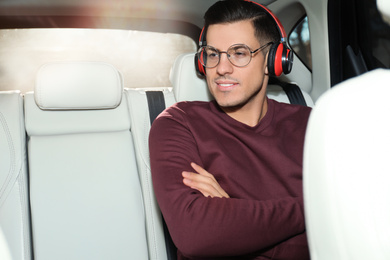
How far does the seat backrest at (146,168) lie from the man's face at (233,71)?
344 mm

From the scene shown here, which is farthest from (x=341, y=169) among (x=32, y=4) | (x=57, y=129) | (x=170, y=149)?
(x=32, y=4)

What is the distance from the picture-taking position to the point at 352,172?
51 cm

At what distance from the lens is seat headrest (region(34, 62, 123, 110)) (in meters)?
1.64

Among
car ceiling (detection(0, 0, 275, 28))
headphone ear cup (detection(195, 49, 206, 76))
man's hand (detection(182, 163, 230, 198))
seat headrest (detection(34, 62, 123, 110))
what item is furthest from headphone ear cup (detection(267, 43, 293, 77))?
car ceiling (detection(0, 0, 275, 28))

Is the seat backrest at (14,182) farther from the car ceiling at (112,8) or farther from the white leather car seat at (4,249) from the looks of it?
the car ceiling at (112,8)

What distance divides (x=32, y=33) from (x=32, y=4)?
0.88 ft

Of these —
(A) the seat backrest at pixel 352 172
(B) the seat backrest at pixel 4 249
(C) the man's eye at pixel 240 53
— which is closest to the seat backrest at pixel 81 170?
(B) the seat backrest at pixel 4 249

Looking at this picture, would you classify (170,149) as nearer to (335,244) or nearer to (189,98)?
(189,98)

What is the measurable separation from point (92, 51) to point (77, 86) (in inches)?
36.7

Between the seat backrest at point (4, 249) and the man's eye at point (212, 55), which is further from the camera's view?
the man's eye at point (212, 55)

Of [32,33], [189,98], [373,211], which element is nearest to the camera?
[373,211]

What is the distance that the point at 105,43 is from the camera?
255 centimetres

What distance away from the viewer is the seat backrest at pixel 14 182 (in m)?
1.54

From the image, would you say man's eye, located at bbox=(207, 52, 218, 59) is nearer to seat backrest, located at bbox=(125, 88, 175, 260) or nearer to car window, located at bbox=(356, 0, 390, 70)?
seat backrest, located at bbox=(125, 88, 175, 260)
